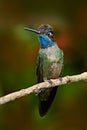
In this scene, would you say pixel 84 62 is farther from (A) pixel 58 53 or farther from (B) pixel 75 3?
(A) pixel 58 53

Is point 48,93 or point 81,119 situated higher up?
point 48,93

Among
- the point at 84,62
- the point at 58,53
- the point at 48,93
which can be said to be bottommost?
the point at 84,62

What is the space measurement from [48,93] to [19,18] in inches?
58.3

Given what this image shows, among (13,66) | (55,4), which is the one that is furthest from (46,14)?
(13,66)

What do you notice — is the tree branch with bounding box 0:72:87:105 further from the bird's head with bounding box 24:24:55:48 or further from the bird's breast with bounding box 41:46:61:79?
the bird's head with bounding box 24:24:55:48

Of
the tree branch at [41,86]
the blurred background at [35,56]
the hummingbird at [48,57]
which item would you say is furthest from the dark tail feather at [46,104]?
the blurred background at [35,56]

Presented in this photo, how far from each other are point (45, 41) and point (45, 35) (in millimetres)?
60

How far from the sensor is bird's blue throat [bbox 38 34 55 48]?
11.7ft

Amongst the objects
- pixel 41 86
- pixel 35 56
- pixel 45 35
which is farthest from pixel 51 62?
pixel 35 56

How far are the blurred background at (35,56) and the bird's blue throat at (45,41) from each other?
133cm

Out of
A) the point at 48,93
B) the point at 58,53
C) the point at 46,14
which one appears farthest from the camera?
the point at 46,14

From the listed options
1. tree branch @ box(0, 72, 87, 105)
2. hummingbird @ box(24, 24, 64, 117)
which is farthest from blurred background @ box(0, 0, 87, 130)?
tree branch @ box(0, 72, 87, 105)

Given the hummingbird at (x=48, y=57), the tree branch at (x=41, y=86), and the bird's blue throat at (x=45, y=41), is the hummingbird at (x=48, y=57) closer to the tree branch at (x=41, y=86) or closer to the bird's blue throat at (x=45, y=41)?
the bird's blue throat at (x=45, y=41)

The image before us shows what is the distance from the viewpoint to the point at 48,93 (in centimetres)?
387
